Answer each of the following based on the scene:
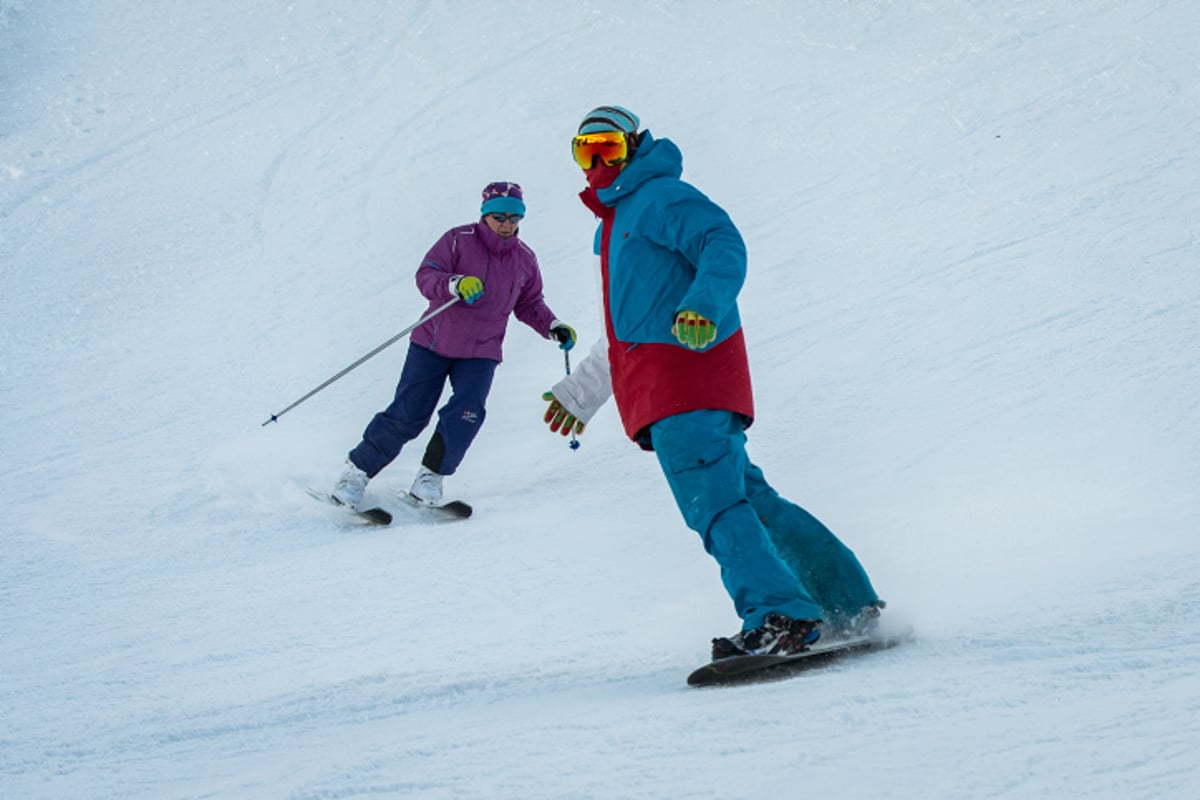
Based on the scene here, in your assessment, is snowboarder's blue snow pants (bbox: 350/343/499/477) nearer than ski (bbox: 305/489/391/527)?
No

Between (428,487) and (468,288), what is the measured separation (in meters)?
0.94

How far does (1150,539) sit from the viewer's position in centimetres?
394

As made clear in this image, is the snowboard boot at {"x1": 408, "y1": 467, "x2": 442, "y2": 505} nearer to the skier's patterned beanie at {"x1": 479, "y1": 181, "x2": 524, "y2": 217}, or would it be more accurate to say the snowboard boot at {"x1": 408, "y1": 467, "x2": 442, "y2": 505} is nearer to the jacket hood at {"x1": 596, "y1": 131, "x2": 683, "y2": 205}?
the skier's patterned beanie at {"x1": 479, "y1": 181, "x2": 524, "y2": 217}

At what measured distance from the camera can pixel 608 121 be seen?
3568 millimetres

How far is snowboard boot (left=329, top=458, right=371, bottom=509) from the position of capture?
5.74 meters

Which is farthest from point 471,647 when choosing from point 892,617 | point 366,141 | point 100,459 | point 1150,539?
point 366,141

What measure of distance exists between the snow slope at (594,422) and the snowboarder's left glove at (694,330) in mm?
846

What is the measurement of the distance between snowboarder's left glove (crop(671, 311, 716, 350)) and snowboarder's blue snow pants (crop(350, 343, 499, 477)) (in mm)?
2885

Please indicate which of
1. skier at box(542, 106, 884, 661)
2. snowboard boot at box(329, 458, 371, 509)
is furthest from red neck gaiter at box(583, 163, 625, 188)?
snowboard boot at box(329, 458, 371, 509)

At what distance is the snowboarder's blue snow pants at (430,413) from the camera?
19.0 feet

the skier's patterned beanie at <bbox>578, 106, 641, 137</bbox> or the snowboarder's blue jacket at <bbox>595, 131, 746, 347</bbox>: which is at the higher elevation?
the skier's patterned beanie at <bbox>578, 106, 641, 137</bbox>

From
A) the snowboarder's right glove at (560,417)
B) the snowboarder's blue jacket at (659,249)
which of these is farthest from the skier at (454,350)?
the snowboarder's blue jacket at (659,249)

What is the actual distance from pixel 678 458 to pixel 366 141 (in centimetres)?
907

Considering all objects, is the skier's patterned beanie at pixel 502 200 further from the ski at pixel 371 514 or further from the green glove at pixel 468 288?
the ski at pixel 371 514
